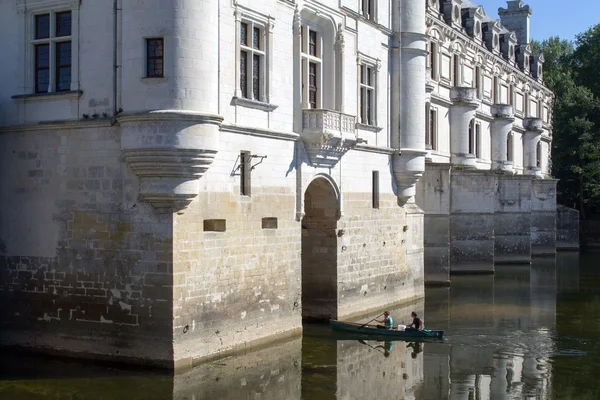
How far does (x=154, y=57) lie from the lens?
1833cm

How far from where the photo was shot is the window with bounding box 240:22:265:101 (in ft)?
68.4

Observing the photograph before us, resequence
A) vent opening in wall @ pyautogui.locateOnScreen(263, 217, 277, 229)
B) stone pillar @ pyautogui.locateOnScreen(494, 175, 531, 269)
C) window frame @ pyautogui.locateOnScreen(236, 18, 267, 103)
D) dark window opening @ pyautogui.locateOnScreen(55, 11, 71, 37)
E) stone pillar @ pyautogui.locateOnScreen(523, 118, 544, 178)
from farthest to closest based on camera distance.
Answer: stone pillar @ pyautogui.locateOnScreen(523, 118, 544, 178), stone pillar @ pyautogui.locateOnScreen(494, 175, 531, 269), vent opening in wall @ pyautogui.locateOnScreen(263, 217, 277, 229), window frame @ pyautogui.locateOnScreen(236, 18, 267, 103), dark window opening @ pyautogui.locateOnScreen(55, 11, 71, 37)

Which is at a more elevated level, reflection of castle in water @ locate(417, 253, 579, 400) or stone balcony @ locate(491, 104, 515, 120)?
stone balcony @ locate(491, 104, 515, 120)

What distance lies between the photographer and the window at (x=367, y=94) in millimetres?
27375

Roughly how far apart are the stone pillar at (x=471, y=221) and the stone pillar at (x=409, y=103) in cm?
1096

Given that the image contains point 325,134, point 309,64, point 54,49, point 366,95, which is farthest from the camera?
point 366,95

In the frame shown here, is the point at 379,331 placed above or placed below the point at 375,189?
below

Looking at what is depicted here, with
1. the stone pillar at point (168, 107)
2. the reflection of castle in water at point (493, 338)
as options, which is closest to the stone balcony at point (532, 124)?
the reflection of castle in water at point (493, 338)

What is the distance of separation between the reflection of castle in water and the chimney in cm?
2880

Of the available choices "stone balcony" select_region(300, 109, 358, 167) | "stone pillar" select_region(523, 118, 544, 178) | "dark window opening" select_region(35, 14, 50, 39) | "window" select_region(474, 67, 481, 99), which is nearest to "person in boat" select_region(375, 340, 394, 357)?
"stone balcony" select_region(300, 109, 358, 167)

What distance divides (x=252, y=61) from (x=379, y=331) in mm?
8617

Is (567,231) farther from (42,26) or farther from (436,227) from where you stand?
(42,26)

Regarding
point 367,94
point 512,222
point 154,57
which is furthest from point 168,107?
point 512,222

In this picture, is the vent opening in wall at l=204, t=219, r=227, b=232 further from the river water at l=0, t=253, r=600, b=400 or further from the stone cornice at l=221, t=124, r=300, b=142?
the river water at l=0, t=253, r=600, b=400
